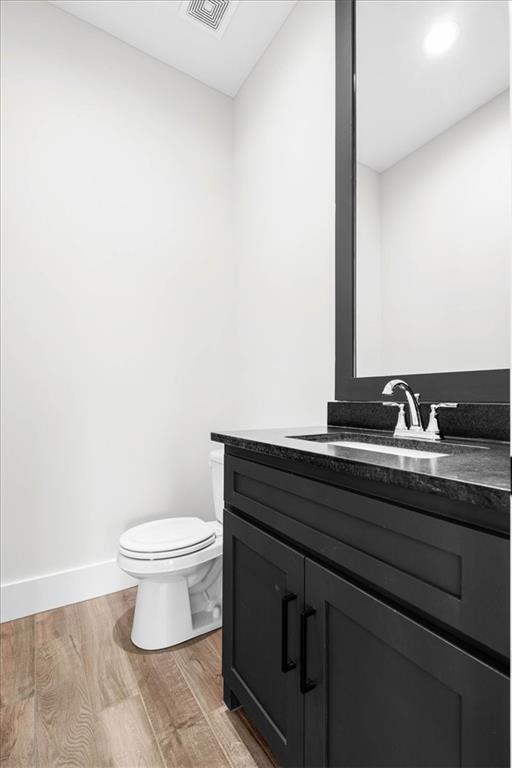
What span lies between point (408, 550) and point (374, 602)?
5.2 inches

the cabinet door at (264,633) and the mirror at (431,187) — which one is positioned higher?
the mirror at (431,187)

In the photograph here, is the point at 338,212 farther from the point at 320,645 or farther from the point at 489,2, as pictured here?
the point at 320,645

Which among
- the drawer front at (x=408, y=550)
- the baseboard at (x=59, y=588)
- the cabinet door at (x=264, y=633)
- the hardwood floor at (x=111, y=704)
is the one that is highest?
the drawer front at (x=408, y=550)

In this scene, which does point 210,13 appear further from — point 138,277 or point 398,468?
point 398,468

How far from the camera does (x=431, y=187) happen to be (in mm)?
→ 1281

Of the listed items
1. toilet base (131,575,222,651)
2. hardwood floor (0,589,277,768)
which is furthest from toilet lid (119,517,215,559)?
hardwood floor (0,589,277,768)

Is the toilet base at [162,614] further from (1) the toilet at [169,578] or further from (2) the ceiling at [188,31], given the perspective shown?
(2) the ceiling at [188,31]

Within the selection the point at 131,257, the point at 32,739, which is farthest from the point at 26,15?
the point at 32,739

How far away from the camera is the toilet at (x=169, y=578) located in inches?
61.2

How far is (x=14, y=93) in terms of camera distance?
185cm

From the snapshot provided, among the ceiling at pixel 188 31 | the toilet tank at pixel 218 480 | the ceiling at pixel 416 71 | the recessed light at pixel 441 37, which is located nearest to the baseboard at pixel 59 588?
the toilet tank at pixel 218 480

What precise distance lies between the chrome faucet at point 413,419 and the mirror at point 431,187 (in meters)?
0.13

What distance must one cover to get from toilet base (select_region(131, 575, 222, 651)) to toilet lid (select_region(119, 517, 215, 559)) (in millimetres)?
124

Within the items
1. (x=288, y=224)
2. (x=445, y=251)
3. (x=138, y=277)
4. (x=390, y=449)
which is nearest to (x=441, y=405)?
(x=390, y=449)
